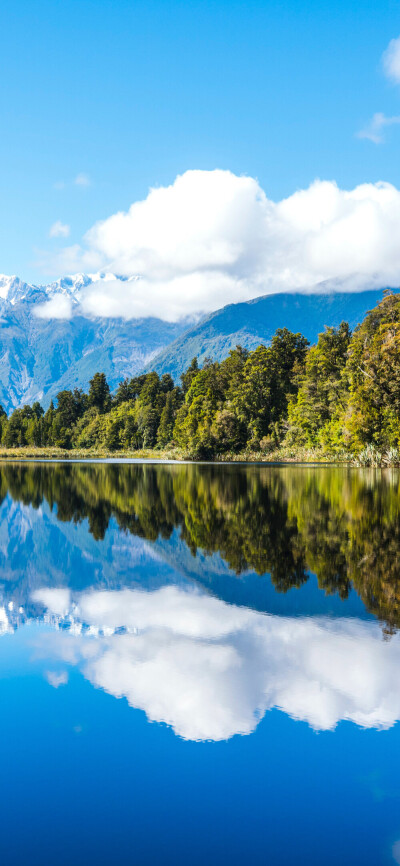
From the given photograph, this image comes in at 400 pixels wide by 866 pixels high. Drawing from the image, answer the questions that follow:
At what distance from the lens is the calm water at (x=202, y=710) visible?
4.01 meters

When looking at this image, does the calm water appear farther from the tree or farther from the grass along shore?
the tree

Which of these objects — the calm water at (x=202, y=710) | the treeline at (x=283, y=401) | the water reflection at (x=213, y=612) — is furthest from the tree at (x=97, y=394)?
the calm water at (x=202, y=710)

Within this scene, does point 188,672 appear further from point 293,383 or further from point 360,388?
point 293,383

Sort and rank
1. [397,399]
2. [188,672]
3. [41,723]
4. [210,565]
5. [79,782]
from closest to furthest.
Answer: [79,782] < [41,723] < [188,672] < [210,565] < [397,399]

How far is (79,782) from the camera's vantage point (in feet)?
15.0

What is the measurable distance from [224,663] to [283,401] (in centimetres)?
8602

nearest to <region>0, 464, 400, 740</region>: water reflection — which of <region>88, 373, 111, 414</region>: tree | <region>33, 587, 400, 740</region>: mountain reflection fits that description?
<region>33, 587, 400, 740</region>: mountain reflection

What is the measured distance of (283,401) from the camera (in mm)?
91562

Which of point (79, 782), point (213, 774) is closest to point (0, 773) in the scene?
point (79, 782)

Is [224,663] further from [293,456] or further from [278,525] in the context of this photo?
[293,456]

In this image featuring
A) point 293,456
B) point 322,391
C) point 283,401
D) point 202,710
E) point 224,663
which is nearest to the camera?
point 202,710

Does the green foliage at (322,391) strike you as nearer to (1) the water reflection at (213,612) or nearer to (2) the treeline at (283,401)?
(2) the treeline at (283,401)

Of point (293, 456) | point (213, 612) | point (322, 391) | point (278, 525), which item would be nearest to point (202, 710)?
point (213, 612)

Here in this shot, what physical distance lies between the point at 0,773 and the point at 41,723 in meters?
0.81
